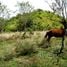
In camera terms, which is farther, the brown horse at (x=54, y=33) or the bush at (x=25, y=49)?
the brown horse at (x=54, y=33)

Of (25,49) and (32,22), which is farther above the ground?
(32,22)

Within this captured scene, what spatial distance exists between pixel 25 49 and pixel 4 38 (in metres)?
10.5

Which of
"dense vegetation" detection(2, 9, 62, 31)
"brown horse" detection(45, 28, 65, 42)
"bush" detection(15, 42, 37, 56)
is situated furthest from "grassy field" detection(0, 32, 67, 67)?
"dense vegetation" detection(2, 9, 62, 31)

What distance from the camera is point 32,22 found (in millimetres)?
43969

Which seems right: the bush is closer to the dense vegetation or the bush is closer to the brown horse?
the brown horse

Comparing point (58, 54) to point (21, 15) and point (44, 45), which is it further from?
point (21, 15)

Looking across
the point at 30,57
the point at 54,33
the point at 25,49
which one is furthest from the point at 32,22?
the point at 30,57

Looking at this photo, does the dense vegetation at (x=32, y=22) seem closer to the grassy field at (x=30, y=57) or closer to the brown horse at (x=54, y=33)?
the brown horse at (x=54, y=33)

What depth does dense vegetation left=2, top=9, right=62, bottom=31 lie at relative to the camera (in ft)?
134

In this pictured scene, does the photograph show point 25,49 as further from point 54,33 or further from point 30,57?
point 54,33

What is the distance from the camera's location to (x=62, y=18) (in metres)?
17.3

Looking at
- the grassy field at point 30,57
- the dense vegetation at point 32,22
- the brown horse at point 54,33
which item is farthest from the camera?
the dense vegetation at point 32,22

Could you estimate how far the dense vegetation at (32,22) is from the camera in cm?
4088

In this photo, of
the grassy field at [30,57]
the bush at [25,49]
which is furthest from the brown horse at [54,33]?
the bush at [25,49]
